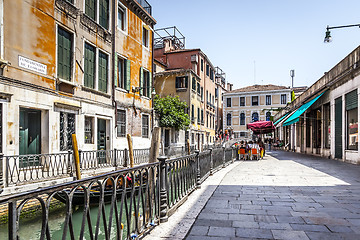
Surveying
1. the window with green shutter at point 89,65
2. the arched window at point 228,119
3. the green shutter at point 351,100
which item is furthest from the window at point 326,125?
the arched window at point 228,119

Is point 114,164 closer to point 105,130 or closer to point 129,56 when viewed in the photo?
point 105,130

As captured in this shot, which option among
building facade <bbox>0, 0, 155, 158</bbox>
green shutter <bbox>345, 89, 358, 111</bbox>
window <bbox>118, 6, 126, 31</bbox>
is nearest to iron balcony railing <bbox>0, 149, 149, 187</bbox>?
building facade <bbox>0, 0, 155, 158</bbox>

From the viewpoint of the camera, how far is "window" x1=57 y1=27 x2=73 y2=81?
11820 mm

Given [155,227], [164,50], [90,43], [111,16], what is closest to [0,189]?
[155,227]

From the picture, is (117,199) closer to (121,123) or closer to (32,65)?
(32,65)

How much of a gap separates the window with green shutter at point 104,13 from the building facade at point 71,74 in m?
0.05

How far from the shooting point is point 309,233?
12.2 feet

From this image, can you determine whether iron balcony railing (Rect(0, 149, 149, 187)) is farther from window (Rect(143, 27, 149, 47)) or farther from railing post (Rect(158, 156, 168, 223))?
window (Rect(143, 27, 149, 47))

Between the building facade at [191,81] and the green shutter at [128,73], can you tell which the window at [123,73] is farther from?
the building facade at [191,81]

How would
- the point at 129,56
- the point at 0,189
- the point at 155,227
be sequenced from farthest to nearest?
the point at 129,56, the point at 0,189, the point at 155,227

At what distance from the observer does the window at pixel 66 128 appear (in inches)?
471

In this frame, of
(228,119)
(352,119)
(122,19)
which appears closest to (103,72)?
(122,19)

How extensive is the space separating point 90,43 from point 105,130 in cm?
473

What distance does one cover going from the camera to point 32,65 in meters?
10.3
